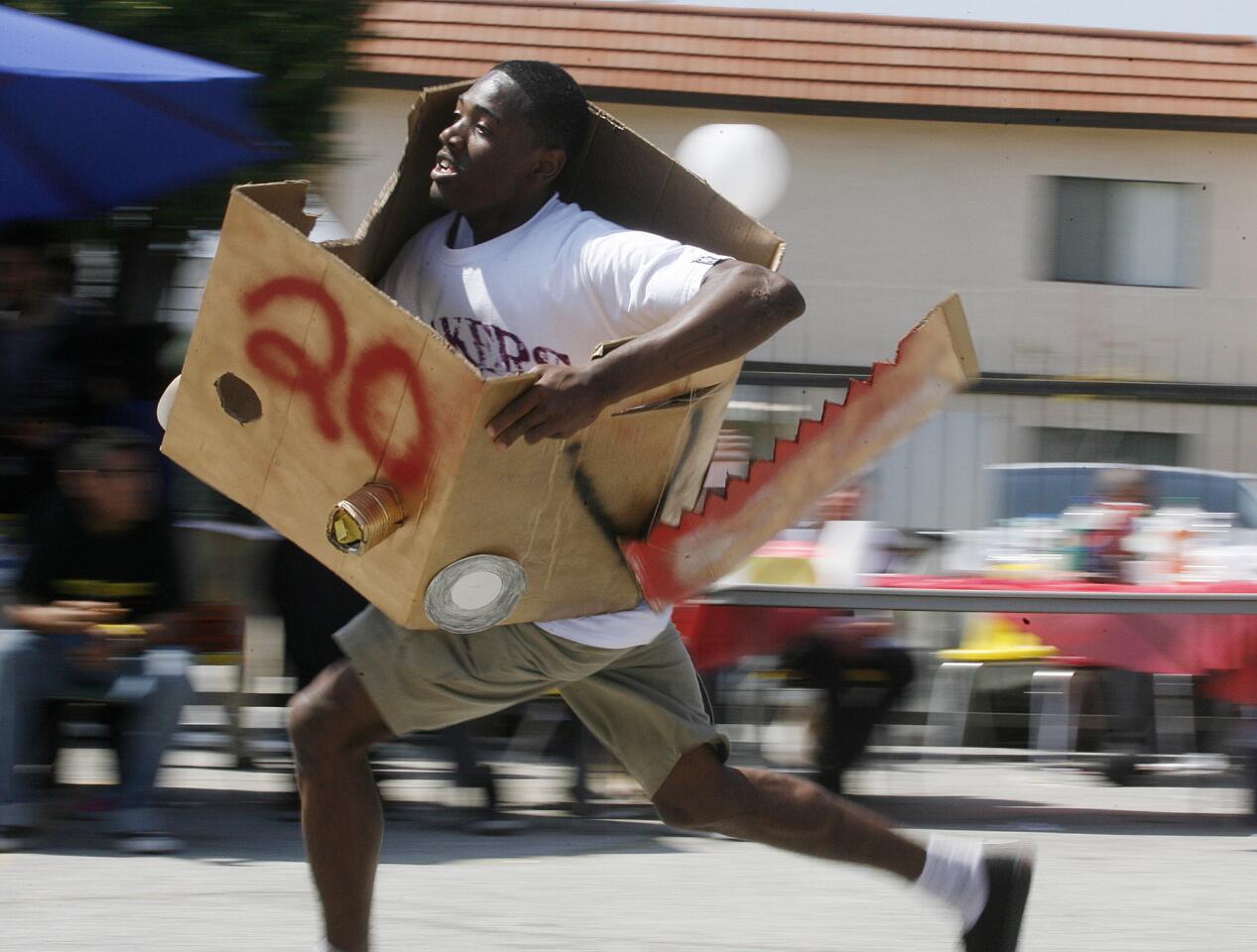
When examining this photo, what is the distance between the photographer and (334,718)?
3.11 meters

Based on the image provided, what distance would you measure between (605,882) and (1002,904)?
176 cm

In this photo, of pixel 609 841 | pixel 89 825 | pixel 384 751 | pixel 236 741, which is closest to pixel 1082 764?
pixel 609 841

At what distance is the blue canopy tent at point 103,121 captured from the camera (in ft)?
18.2

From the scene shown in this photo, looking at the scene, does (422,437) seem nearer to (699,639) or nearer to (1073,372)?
(699,639)

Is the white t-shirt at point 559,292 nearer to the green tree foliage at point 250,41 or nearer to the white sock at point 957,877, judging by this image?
the white sock at point 957,877

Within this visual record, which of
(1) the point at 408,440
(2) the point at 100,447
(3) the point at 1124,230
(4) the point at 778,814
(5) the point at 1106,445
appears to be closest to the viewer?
(1) the point at 408,440

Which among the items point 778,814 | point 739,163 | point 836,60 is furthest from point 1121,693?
point 836,60

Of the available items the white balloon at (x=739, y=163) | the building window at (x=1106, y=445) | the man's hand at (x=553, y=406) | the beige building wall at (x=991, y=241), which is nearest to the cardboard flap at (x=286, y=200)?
the man's hand at (x=553, y=406)

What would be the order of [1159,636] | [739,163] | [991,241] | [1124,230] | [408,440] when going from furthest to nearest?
[1124,230]
[991,241]
[1159,636]
[739,163]
[408,440]

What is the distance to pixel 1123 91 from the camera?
17.3 metres

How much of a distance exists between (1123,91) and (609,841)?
1341 cm

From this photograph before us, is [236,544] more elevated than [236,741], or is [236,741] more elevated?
[236,544]

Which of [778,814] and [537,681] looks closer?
[537,681]

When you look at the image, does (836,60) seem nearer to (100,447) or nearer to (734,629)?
(734,629)
